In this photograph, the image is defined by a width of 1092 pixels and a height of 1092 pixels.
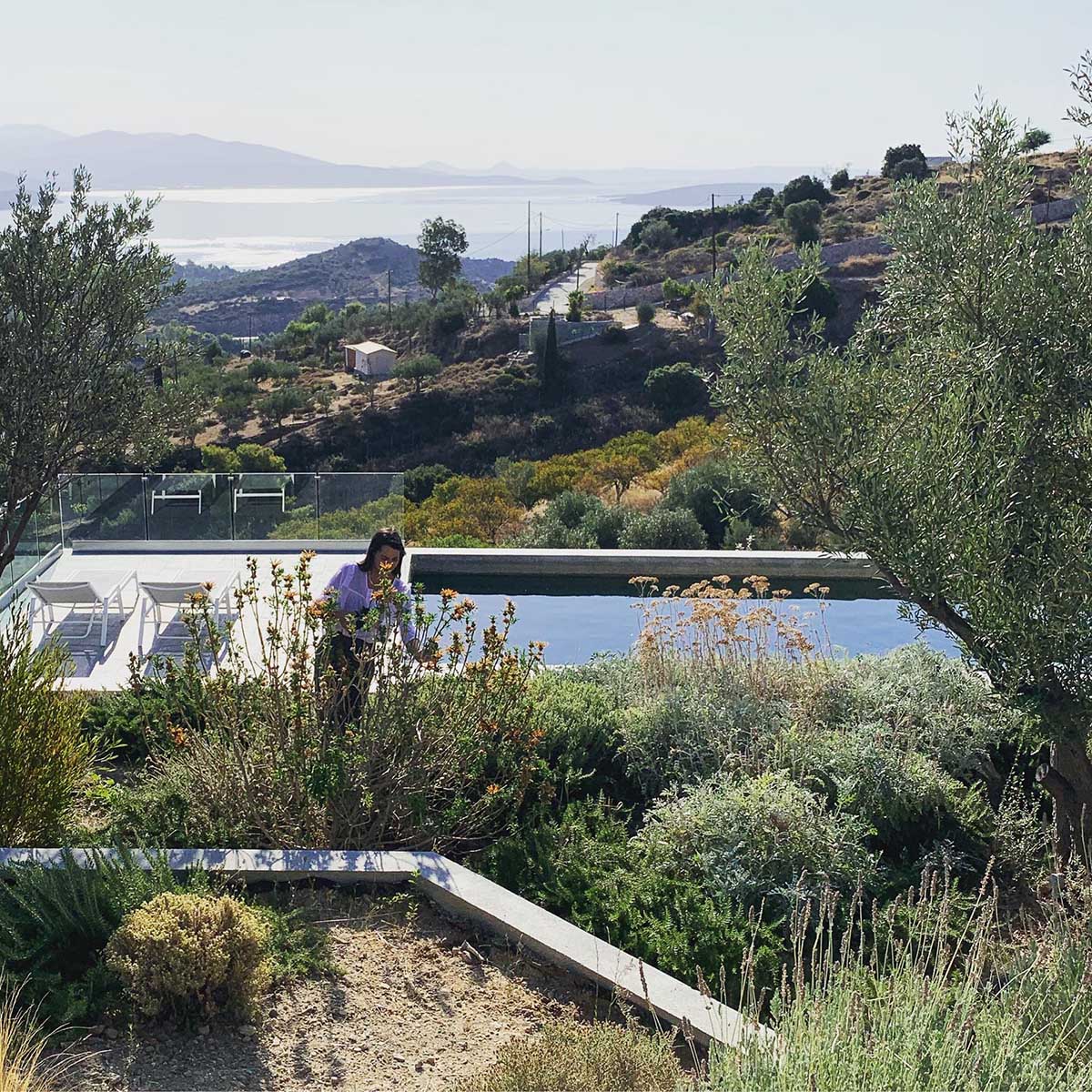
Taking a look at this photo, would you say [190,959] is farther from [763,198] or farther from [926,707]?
[763,198]

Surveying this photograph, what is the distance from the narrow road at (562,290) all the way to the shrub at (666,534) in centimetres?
4418

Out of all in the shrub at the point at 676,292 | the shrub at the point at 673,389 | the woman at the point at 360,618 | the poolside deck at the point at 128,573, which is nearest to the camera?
the woman at the point at 360,618

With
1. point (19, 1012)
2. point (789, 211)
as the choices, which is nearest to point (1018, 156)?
point (19, 1012)

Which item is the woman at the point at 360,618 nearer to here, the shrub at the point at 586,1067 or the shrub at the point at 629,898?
the shrub at the point at 629,898

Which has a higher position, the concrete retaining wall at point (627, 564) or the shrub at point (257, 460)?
the concrete retaining wall at point (627, 564)

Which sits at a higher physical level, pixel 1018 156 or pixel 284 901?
pixel 1018 156

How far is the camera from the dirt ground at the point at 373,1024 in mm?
3348

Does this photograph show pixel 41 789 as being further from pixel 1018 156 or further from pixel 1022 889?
pixel 1018 156

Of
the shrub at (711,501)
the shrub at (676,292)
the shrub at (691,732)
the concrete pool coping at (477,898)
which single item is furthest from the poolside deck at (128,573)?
the shrub at (676,292)

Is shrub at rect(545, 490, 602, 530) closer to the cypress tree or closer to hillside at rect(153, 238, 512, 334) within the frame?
the cypress tree

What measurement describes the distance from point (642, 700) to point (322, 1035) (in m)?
3.36

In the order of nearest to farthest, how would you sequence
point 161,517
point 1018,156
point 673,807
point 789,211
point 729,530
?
point 1018,156 → point 673,807 → point 161,517 → point 729,530 → point 789,211

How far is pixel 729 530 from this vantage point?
1304 centimetres

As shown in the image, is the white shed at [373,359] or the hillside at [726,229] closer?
the white shed at [373,359]
